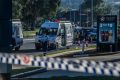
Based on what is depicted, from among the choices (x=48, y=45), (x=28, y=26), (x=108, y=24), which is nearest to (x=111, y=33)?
(x=108, y=24)

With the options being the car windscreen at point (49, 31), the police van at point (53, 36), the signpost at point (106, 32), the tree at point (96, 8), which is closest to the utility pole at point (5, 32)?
the signpost at point (106, 32)

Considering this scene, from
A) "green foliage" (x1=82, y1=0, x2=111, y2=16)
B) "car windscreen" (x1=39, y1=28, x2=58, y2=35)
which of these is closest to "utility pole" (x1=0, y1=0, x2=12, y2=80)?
"car windscreen" (x1=39, y1=28, x2=58, y2=35)

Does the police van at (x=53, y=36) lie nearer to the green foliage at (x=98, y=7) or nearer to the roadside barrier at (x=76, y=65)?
the roadside barrier at (x=76, y=65)

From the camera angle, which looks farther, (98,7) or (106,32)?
(98,7)

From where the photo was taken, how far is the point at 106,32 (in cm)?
3541

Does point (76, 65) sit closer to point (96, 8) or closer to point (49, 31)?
point (49, 31)

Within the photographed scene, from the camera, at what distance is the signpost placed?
35.1 meters

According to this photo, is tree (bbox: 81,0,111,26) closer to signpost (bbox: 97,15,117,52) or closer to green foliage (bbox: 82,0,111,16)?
green foliage (bbox: 82,0,111,16)

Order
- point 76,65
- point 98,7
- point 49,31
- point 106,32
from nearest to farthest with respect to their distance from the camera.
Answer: point 76,65
point 106,32
point 49,31
point 98,7

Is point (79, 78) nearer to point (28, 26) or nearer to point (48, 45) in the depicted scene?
point (48, 45)

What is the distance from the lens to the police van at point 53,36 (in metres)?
39.6

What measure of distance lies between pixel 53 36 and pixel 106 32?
6021mm

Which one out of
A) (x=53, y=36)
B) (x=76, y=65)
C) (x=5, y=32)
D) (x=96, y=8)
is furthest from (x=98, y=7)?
(x=76, y=65)

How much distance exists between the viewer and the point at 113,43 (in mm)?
35031
